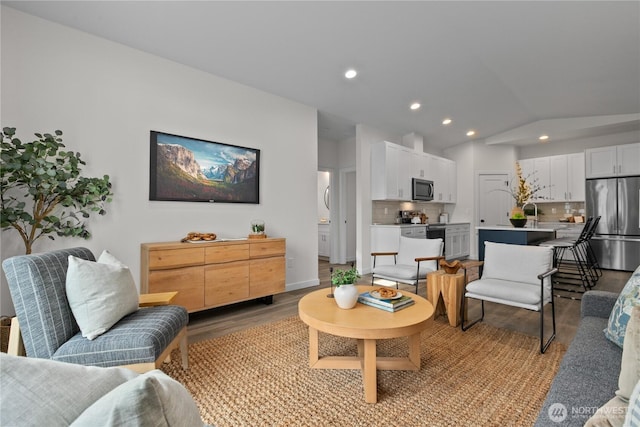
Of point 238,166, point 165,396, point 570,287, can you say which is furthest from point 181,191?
point 570,287

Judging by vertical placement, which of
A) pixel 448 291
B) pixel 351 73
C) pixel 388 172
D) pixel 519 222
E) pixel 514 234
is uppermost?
pixel 351 73

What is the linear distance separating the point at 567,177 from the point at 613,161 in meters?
1.02

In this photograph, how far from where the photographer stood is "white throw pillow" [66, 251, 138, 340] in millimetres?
1654

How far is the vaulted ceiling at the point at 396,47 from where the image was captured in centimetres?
276

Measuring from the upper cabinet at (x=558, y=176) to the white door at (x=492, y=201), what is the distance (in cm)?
59

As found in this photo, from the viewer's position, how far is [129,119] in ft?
10.1

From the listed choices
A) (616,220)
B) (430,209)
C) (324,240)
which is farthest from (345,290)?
(616,220)

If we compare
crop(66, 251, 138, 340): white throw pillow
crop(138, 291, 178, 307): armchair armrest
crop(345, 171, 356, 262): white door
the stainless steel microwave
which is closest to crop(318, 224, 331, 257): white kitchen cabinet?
crop(345, 171, 356, 262): white door

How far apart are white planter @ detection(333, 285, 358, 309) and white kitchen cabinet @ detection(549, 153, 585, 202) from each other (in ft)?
22.9

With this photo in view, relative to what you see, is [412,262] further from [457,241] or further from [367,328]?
[457,241]

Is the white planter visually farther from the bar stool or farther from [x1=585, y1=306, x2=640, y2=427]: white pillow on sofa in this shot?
the bar stool

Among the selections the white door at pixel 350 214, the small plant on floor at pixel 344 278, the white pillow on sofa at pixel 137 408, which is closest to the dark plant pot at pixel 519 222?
the white door at pixel 350 214

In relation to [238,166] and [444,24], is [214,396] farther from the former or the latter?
[444,24]

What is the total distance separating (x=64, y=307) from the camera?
65.2 inches
